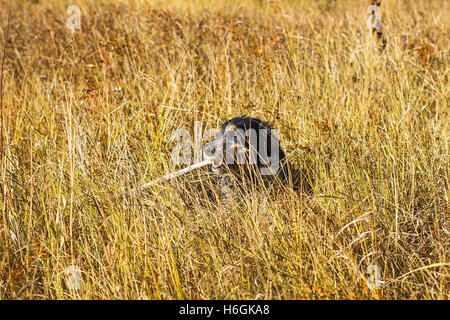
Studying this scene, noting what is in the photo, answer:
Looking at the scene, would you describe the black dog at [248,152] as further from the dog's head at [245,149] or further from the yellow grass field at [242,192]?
the yellow grass field at [242,192]

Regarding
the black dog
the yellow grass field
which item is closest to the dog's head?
the black dog

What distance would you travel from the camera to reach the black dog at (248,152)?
284 cm

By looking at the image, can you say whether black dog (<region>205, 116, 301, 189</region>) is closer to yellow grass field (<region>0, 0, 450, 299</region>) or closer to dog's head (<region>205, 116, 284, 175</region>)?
dog's head (<region>205, 116, 284, 175</region>)

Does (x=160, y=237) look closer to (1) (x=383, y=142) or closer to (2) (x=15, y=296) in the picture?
(2) (x=15, y=296)

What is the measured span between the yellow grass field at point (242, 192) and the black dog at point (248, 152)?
0.51 ft

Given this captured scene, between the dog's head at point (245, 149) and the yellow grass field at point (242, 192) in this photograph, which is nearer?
the yellow grass field at point (242, 192)

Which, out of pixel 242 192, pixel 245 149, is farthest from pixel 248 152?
pixel 242 192

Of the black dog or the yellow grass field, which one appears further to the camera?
the black dog

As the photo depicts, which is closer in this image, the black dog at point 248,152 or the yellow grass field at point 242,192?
the yellow grass field at point 242,192

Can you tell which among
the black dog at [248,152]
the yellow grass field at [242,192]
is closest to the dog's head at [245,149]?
the black dog at [248,152]

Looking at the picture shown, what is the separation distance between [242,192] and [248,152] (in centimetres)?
28

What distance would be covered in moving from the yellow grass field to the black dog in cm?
15

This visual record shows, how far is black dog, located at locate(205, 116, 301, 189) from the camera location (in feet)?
9.30
